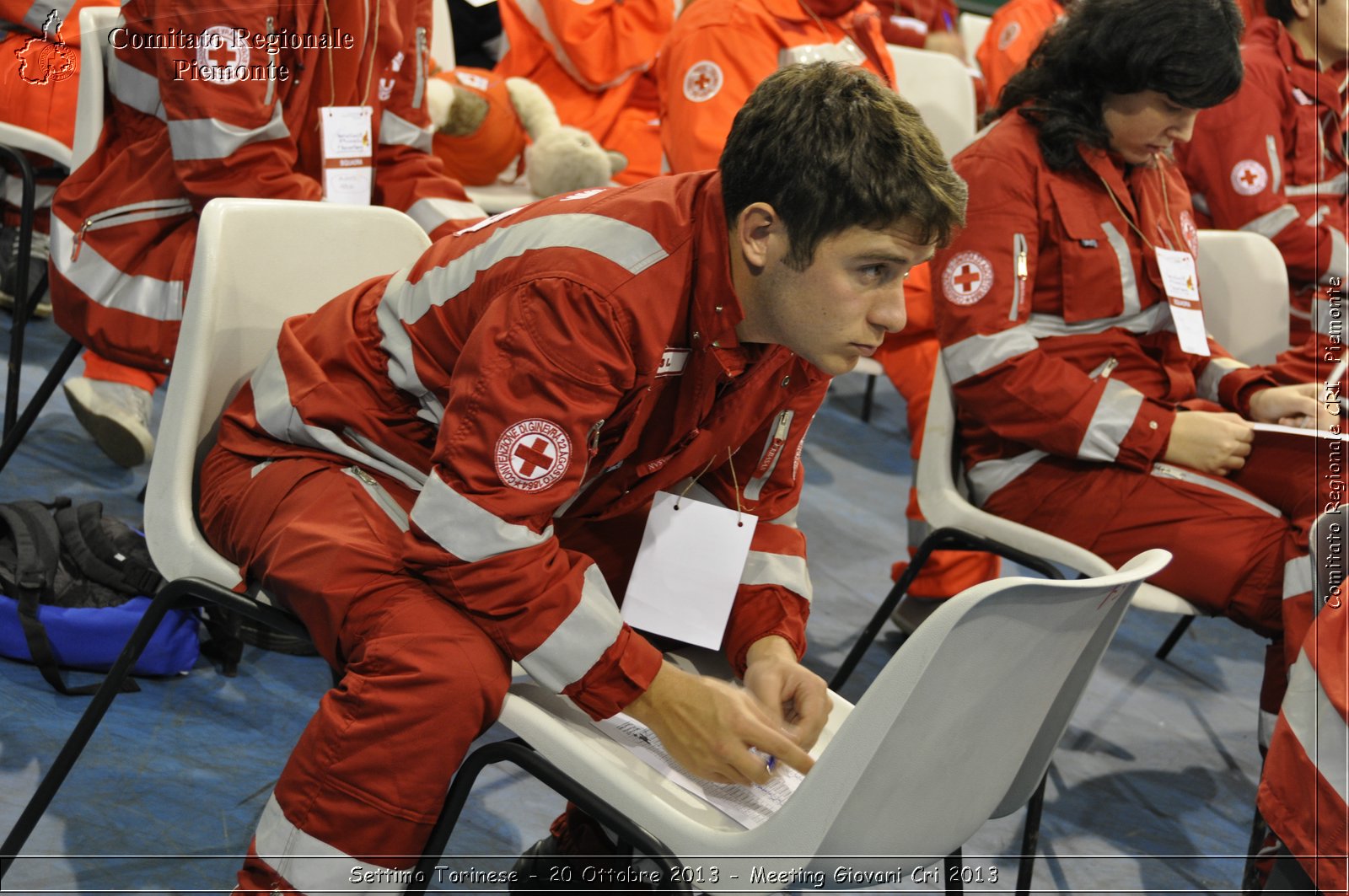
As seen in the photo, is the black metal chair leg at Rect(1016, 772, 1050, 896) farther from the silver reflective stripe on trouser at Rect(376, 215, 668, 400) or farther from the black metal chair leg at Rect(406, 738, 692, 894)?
the silver reflective stripe on trouser at Rect(376, 215, 668, 400)

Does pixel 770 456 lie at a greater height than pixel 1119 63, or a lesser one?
lesser

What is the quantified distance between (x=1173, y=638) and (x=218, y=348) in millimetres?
2274

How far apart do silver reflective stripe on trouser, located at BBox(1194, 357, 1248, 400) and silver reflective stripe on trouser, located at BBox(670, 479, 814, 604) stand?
1.20 m

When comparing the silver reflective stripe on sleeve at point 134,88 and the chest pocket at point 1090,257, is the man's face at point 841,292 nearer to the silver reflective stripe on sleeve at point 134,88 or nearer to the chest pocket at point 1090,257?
the chest pocket at point 1090,257

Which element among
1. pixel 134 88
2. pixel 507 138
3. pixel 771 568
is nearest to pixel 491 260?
pixel 771 568

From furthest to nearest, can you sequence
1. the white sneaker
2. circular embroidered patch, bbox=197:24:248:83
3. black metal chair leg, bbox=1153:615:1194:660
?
black metal chair leg, bbox=1153:615:1194:660, the white sneaker, circular embroidered patch, bbox=197:24:248:83

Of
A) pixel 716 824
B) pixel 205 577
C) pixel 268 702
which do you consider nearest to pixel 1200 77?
pixel 716 824

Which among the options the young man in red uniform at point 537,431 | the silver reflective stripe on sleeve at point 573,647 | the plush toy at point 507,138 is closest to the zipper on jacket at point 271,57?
the young man in red uniform at point 537,431

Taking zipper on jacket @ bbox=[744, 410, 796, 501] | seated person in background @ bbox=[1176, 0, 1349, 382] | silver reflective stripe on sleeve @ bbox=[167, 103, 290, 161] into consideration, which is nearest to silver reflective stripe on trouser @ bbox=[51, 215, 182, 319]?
silver reflective stripe on sleeve @ bbox=[167, 103, 290, 161]

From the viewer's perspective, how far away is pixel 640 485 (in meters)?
1.50

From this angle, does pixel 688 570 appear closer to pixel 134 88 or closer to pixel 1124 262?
pixel 1124 262

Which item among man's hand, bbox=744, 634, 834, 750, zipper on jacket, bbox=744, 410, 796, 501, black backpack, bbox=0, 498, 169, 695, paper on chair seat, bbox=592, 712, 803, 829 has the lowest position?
black backpack, bbox=0, 498, 169, 695

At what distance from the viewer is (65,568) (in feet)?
6.70

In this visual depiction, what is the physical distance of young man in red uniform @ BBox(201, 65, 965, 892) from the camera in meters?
1.21
